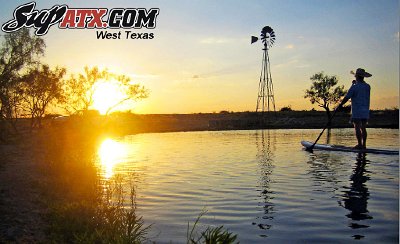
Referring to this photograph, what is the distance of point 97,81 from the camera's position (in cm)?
6575

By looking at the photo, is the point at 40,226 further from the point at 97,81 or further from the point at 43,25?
the point at 97,81

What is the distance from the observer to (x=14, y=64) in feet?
106

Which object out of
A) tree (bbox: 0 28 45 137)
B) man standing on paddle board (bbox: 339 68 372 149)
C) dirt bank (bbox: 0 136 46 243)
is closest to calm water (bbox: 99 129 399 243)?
man standing on paddle board (bbox: 339 68 372 149)

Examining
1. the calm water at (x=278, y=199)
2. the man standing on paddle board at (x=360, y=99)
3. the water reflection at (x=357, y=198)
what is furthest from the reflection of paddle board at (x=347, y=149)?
the water reflection at (x=357, y=198)

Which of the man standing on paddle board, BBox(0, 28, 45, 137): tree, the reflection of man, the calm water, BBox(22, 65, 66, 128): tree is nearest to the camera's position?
the calm water

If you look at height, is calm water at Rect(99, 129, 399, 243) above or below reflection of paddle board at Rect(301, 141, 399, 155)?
below

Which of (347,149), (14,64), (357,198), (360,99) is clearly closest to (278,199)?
(357,198)

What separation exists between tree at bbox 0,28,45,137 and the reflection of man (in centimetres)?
2585

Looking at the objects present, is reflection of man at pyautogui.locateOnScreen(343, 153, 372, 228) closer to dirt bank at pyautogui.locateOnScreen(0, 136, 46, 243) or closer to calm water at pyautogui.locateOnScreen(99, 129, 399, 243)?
calm water at pyautogui.locateOnScreen(99, 129, 399, 243)

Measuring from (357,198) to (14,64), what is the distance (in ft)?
102

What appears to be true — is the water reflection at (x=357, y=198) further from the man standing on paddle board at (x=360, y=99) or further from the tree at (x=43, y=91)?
the tree at (x=43, y=91)

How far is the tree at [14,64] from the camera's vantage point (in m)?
29.9

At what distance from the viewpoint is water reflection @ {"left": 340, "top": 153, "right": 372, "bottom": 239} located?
7.81m

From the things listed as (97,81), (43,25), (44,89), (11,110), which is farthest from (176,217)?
(97,81)
